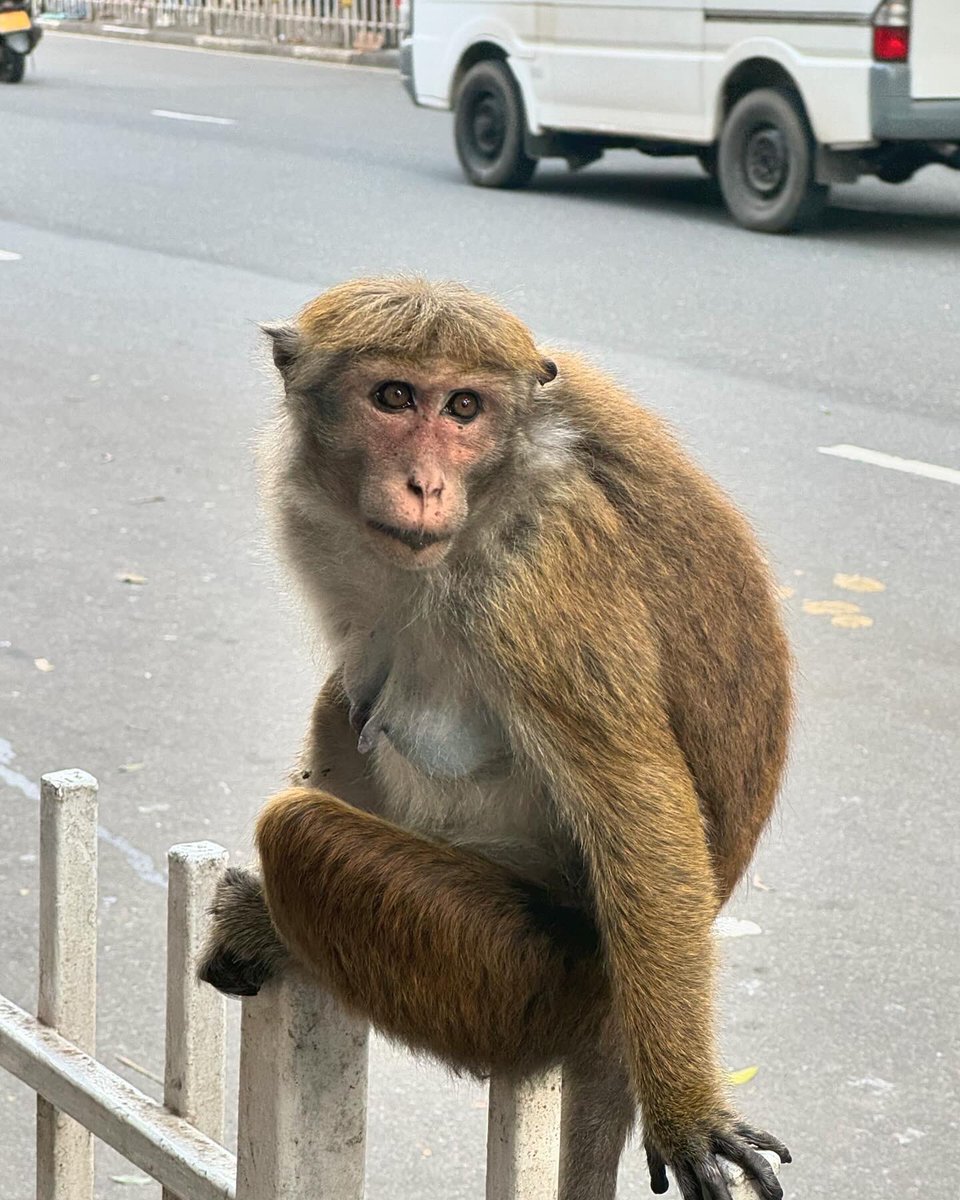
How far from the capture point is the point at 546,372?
263 cm

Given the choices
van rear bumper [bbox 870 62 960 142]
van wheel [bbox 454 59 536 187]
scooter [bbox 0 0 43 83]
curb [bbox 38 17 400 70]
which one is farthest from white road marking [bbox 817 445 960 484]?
curb [bbox 38 17 400 70]

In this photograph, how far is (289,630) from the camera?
622 centimetres

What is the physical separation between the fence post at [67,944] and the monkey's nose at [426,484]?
65cm

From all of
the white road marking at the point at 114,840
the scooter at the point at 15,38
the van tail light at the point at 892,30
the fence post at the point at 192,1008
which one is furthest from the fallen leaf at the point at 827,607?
the scooter at the point at 15,38

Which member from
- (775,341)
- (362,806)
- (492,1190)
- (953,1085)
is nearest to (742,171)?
(775,341)

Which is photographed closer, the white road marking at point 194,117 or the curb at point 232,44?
the white road marking at point 194,117

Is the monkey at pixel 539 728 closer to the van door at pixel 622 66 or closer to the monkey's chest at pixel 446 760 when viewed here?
the monkey's chest at pixel 446 760

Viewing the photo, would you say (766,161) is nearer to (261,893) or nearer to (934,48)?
(934,48)

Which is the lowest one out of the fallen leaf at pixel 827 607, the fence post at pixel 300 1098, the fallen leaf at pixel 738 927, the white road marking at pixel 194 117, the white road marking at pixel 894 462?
the fallen leaf at pixel 738 927

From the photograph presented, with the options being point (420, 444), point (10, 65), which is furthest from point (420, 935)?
point (10, 65)

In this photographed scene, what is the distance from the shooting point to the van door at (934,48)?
36.2 ft

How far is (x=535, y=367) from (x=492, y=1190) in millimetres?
1033

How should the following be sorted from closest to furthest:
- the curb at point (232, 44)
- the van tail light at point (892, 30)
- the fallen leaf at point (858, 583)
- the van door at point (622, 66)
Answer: the fallen leaf at point (858, 583)
the van tail light at point (892, 30)
the van door at point (622, 66)
the curb at point (232, 44)

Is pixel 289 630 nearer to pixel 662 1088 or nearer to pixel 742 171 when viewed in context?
pixel 662 1088
